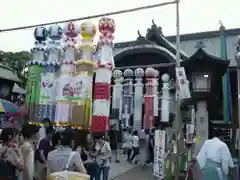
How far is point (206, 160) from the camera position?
5949 mm

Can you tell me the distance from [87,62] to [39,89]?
6.02 ft

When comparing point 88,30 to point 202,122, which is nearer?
point 202,122

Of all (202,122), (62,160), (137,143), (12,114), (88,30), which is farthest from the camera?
(137,143)

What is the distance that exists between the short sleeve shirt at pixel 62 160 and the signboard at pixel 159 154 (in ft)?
15.8

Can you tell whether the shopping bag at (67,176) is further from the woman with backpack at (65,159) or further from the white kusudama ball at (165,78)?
the white kusudama ball at (165,78)

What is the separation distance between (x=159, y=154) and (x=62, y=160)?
5062 mm

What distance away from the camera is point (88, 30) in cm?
863

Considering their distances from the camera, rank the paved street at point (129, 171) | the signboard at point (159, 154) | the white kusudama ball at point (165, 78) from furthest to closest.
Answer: the white kusudama ball at point (165, 78) < the paved street at point (129, 171) < the signboard at point (159, 154)

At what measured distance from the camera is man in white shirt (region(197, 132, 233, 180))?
5.73m

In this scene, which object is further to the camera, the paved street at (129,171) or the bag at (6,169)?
the paved street at (129,171)

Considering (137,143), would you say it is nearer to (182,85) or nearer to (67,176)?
(182,85)

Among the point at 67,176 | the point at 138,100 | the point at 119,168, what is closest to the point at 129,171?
the point at 119,168

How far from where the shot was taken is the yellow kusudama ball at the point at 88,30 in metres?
8.52

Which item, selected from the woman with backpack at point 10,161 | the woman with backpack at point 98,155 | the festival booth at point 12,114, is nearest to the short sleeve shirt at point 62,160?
the woman with backpack at point 10,161
